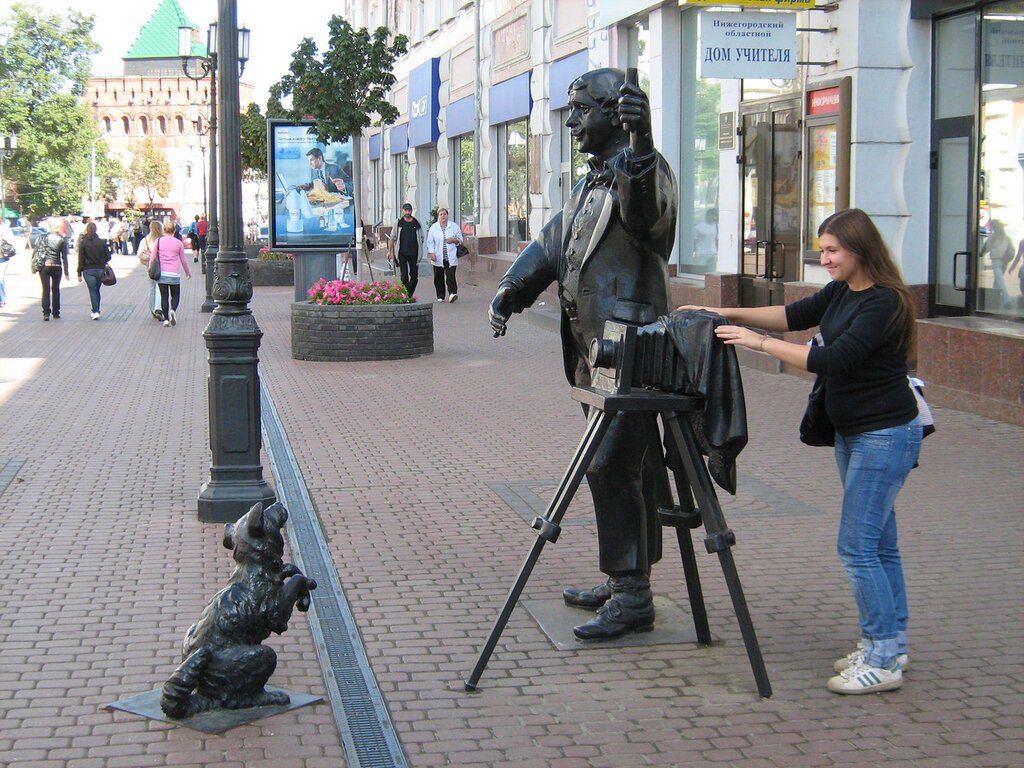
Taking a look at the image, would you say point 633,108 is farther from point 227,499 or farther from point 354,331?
point 354,331

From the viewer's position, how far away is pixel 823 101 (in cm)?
1243

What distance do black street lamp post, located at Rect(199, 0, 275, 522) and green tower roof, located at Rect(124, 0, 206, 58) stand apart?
131 m

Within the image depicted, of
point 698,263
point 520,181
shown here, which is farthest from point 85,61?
point 698,263

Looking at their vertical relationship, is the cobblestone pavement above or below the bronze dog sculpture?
below

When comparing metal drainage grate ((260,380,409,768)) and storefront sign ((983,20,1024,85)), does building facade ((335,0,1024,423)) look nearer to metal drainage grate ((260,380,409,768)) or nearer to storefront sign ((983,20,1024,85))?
storefront sign ((983,20,1024,85))

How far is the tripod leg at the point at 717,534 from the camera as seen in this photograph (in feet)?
14.2

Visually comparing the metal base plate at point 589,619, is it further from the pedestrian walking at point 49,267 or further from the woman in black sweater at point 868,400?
the pedestrian walking at point 49,267

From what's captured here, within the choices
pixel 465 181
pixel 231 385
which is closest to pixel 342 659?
pixel 231 385

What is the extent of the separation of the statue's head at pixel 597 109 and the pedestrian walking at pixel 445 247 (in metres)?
17.1

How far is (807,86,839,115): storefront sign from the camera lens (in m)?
12.2

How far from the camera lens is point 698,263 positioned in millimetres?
16438

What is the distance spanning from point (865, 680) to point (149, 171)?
353ft

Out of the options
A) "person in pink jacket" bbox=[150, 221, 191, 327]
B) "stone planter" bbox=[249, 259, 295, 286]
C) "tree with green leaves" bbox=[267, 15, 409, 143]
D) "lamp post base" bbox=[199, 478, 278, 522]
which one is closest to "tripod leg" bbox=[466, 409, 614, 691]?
"lamp post base" bbox=[199, 478, 278, 522]

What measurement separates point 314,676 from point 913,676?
A: 2234 millimetres
